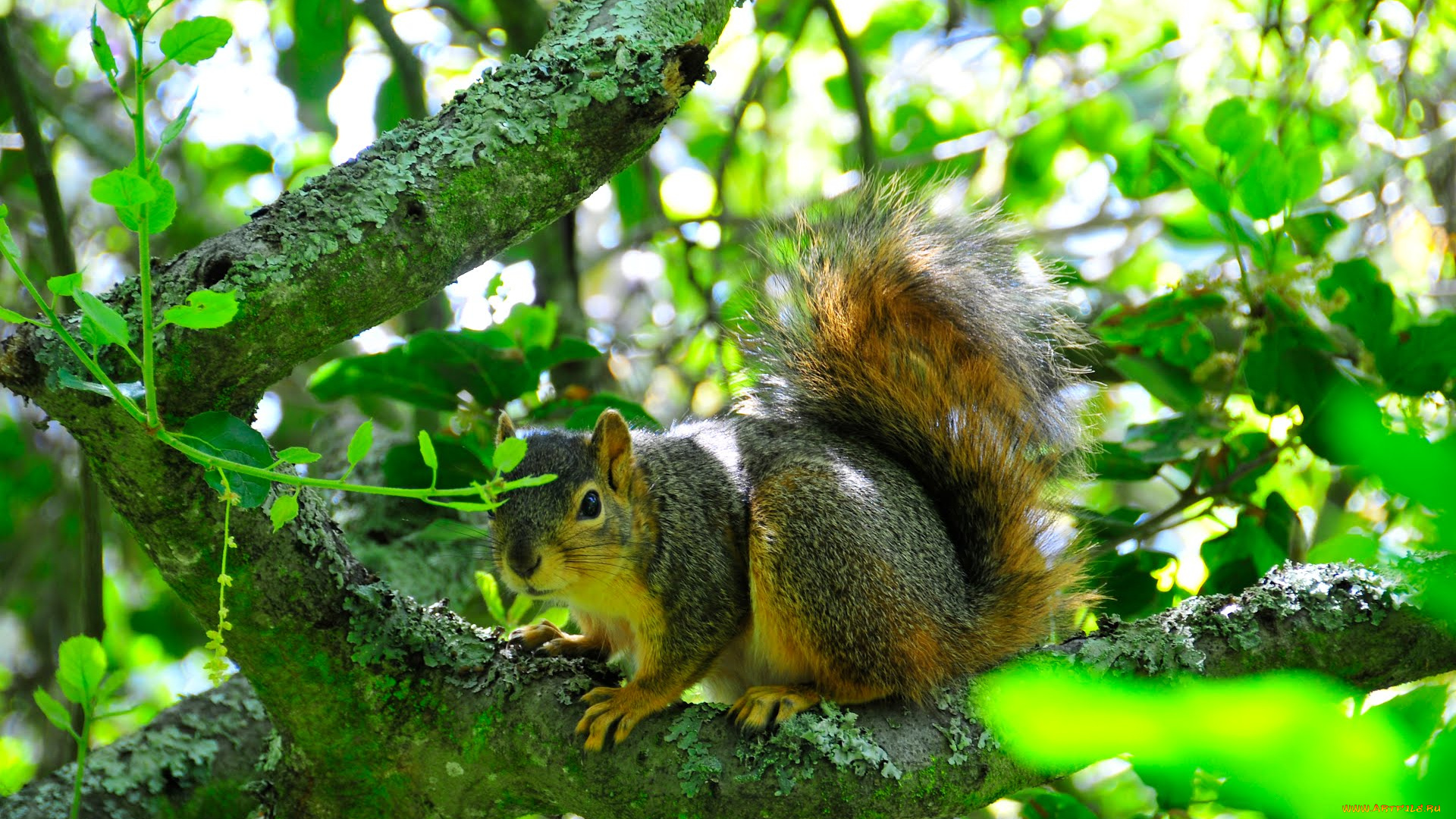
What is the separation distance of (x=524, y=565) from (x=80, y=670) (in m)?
0.59

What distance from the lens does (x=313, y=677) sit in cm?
138

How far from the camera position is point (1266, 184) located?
1.80 meters

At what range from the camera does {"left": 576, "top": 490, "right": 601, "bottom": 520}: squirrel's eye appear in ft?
5.59

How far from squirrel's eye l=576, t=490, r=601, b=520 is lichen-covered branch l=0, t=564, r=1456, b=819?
0.95 ft

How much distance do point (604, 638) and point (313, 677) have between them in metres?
0.59

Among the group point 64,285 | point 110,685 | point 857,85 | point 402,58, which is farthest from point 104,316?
point 857,85

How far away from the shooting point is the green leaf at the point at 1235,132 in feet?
6.12

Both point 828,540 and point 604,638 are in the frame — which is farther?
point 604,638

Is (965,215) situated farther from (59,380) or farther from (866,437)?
(59,380)

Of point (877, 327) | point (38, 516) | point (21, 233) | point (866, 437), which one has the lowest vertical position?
point (866, 437)

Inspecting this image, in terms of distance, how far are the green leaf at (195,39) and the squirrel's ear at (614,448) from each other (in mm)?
978

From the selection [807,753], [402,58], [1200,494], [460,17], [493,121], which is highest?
[460,17]

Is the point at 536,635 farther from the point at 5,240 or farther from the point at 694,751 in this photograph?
the point at 5,240

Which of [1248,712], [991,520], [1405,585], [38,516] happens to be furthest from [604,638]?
[38,516]
